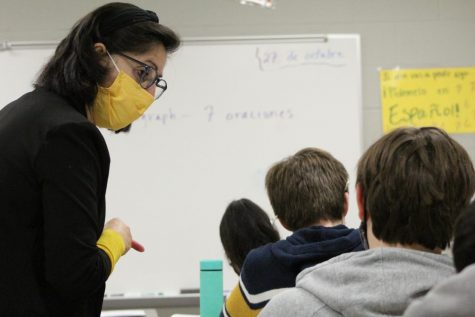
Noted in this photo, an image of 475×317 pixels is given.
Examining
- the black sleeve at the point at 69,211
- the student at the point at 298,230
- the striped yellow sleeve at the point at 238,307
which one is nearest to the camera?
the black sleeve at the point at 69,211

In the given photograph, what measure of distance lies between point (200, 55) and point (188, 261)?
97cm

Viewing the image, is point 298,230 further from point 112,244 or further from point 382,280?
point 382,280

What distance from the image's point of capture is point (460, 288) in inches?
22.6

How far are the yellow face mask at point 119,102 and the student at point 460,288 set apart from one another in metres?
0.98

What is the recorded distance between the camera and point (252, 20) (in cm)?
346

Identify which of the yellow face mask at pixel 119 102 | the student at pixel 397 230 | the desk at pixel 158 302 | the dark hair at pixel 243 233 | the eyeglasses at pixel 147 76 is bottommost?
the desk at pixel 158 302

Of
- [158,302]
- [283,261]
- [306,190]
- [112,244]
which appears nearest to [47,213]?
[112,244]

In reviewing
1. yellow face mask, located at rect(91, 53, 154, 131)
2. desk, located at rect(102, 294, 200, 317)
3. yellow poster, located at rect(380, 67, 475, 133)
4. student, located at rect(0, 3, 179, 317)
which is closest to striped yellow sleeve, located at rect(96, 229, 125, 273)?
student, located at rect(0, 3, 179, 317)

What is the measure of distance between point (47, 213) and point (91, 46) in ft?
1.24

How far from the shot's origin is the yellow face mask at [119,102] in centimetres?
149

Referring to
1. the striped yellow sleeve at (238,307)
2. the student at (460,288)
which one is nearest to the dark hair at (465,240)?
the student at (460,288)

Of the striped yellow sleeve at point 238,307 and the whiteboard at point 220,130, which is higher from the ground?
the whiteboard at point 220,130

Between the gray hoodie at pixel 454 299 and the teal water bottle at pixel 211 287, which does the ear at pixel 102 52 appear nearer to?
the teal water bottle at pixel 211 287

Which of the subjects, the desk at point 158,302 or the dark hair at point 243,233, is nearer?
the dark hair at point 243,233
